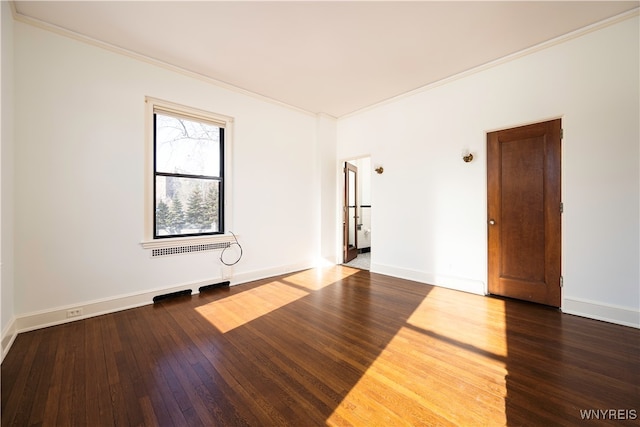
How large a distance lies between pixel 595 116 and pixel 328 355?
3630 mm

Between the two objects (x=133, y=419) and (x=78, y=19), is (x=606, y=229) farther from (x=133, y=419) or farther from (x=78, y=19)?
(x=78, y=19)

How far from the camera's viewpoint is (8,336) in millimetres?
2234

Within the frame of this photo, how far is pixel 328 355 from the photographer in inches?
81.9

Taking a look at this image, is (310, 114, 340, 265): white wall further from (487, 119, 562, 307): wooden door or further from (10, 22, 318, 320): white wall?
(487, 119, 562, 307): wooden door

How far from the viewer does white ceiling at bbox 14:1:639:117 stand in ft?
7.93

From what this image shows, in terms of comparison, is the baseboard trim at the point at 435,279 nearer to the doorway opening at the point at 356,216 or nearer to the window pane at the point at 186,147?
the doorway opening at the point at 356,216

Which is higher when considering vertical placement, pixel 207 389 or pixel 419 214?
pixel 419 214

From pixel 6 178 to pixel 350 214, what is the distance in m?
5.10

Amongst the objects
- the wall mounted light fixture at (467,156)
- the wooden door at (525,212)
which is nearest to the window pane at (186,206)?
the wall mounted light fixture at (467,156)

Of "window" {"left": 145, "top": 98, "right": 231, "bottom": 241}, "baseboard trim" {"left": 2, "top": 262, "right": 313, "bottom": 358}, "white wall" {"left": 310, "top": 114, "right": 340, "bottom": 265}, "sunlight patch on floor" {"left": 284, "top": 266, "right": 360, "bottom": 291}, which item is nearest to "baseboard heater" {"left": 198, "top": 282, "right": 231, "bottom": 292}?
"baseboard trim" {"left": 2, "top": 262, "right": 313, "bottom": 358}

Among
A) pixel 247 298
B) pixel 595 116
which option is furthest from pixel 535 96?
pixel 247 298

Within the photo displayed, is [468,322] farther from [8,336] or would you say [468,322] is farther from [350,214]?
[8,336]

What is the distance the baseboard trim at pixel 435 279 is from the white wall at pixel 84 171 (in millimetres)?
2780

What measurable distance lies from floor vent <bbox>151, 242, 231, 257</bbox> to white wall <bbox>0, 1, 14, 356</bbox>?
119 cm
